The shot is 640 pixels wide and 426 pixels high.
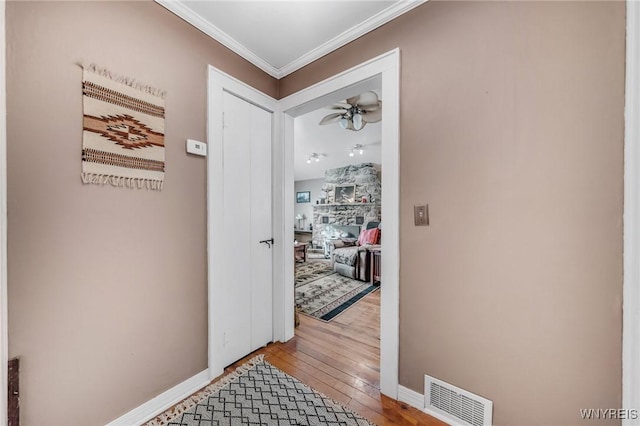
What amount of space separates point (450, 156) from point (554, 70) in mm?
535

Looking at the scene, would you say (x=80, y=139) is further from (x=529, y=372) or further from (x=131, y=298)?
(x=529, y=372)

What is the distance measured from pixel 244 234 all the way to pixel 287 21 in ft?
5.07

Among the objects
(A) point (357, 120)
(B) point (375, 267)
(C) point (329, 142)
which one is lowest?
(B) point (375, 267)

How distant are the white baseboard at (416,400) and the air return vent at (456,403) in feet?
0.05

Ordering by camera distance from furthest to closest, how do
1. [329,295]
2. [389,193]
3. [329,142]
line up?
[329,142] < [329,295] < [389,193]

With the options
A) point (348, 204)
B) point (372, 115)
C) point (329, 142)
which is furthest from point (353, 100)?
point (348, 204)

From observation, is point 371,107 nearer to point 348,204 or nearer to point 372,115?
point 372,115

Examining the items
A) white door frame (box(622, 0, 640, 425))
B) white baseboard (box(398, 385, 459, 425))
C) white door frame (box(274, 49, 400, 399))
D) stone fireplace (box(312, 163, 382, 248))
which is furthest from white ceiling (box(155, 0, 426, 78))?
stone fireplace (box(312, 163, 382, 248))

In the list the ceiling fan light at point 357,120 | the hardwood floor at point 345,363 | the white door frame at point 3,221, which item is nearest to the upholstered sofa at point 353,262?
the hardwood floor at point 345,363

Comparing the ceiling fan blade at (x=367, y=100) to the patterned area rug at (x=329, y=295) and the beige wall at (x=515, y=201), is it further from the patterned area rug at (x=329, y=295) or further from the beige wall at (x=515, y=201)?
the patterned area rug at (x=329, y=295)

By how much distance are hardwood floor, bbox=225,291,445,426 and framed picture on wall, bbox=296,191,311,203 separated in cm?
591

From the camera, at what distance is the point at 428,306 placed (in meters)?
1.49

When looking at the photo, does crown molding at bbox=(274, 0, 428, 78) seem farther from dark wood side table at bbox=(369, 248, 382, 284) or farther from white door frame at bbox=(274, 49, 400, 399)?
dark wood side table at bbox=(369, 248, 382, 284)

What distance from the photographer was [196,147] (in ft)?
5.46
